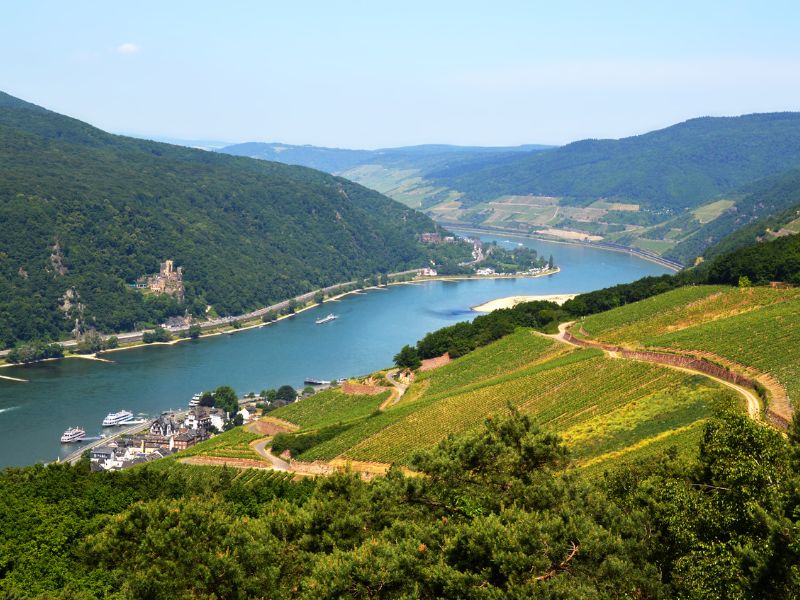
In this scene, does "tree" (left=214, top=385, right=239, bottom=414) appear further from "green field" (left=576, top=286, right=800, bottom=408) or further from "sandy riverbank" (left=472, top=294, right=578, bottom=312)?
"sandy riverbank" (left=472, top=294, right=578, bottom=312)

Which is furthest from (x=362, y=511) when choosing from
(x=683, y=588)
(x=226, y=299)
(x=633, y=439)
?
(x=226, y=299)

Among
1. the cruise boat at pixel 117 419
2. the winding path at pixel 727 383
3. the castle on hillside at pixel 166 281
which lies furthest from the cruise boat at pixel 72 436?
the castle on hillside at pixel 166 281

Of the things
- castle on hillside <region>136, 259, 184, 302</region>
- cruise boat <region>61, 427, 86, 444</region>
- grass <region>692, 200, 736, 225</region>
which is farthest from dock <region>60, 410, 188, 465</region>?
grass <region>692, 200, 736, 225</region>

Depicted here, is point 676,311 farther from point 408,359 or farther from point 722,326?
point 408,359

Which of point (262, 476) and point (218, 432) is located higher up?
point (262, 476)

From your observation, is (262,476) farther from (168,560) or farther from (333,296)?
(333,296)

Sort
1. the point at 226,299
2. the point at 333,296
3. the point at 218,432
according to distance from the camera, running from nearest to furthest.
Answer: the point at 218,432 → the point at 226,299 → the point at 333,296

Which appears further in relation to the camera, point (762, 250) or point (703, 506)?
point (762, 250)
